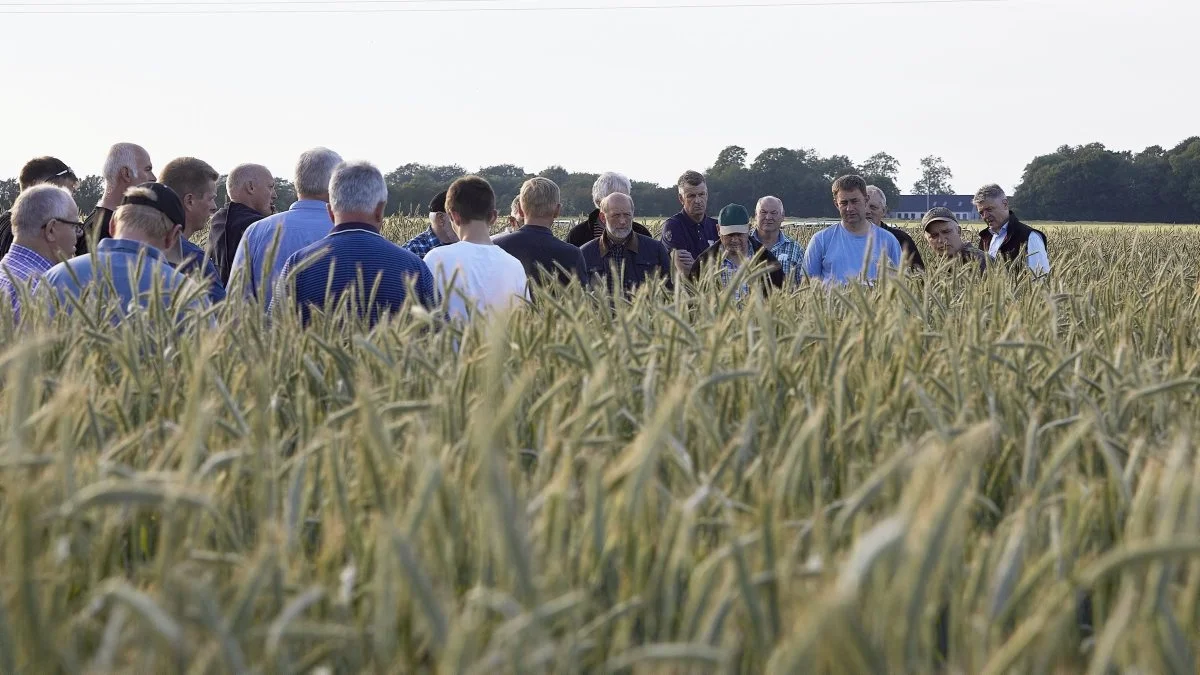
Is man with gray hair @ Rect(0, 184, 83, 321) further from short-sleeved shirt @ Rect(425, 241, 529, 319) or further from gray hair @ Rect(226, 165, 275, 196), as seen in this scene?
gray hair @ Rect(226, 165, 275, 196)

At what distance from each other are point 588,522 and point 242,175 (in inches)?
206

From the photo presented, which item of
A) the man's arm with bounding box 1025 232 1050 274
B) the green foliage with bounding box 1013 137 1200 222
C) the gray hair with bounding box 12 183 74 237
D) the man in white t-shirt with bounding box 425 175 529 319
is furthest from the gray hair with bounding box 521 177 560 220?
the green foliage with bounding box 1013 137 1200 222

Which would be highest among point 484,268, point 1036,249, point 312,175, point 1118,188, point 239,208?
point 312,175

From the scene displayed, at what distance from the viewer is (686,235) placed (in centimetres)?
765

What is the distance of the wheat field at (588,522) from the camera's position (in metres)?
0.90

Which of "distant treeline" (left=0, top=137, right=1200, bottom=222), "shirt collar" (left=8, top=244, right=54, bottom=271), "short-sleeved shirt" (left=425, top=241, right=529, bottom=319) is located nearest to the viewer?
"shirt collar" (left=8, top=244, right=54, bottom=271)

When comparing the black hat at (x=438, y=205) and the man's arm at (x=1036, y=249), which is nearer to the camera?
the man's arm at (x=1036, y=249)

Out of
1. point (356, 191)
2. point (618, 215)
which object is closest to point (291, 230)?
point (356, 191)

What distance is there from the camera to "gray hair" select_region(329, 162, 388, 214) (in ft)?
14.7

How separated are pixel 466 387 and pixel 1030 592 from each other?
3.30 ft

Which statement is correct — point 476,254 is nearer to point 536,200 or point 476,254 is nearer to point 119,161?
point 536,200

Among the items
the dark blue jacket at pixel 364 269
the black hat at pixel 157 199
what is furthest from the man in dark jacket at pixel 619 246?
the black hat at pixel 157 199

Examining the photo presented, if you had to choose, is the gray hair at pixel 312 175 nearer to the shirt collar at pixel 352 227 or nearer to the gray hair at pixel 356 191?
the gray hair at pixel 356 191

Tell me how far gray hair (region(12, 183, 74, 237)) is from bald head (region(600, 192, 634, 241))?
2.70 metres
